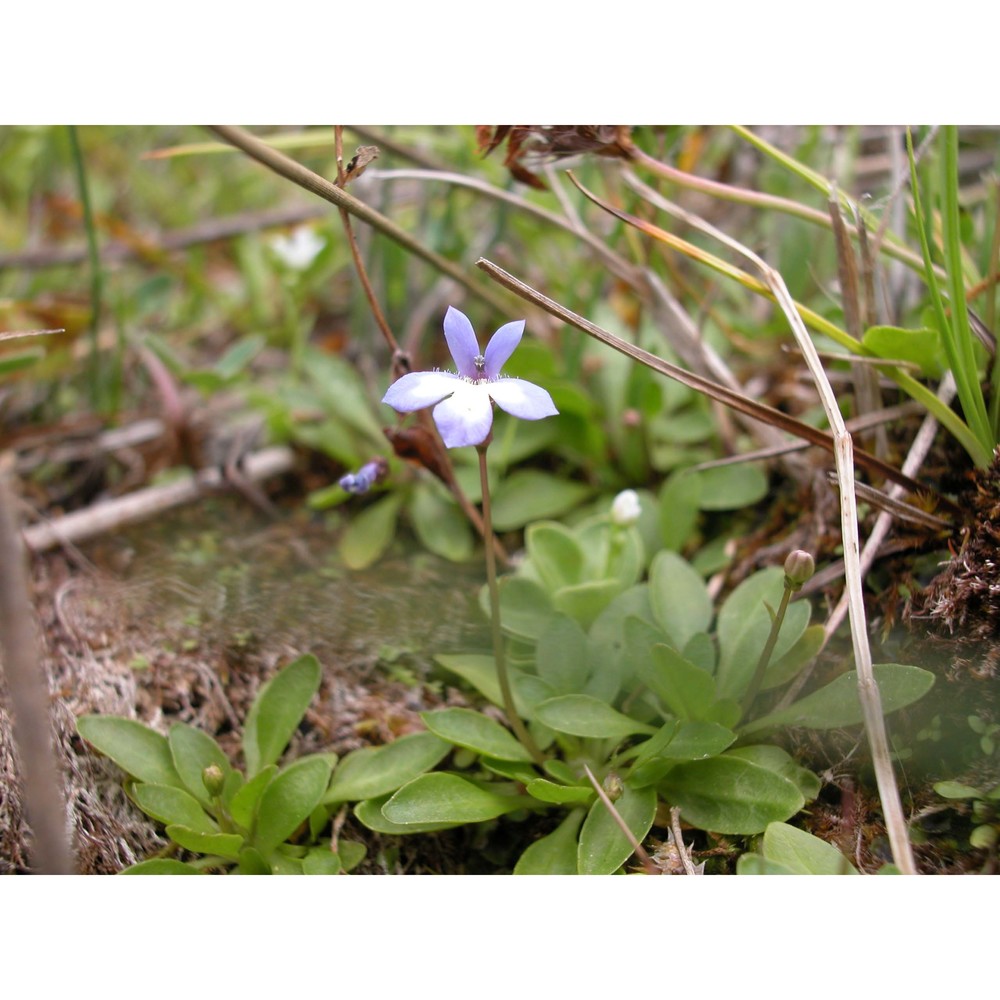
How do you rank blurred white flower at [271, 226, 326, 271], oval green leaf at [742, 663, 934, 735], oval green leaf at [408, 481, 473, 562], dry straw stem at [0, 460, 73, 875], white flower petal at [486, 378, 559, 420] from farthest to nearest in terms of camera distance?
blurred white flower at [271, 226, 326, 271]
oval green leaf at [408, 481, 473, 562]
oval green leaf at [742, 663, 934, 735]
white flower petal at [486, 378, 559, 420]
dry straw stem at [0, 460, 73, 875]

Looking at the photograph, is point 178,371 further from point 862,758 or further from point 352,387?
point 862,758

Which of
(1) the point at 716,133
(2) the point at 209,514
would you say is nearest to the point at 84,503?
(2) the point at 209,514

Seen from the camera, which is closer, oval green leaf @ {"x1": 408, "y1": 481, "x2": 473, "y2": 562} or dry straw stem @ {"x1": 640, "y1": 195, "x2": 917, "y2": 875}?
dry straw stem @ {"x1": 640, "y1": 195, "x2": 917, "y2": 875}

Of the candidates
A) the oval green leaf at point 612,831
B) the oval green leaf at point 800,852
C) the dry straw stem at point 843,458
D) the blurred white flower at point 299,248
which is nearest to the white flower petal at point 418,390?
the dry straw stem at point 843,458

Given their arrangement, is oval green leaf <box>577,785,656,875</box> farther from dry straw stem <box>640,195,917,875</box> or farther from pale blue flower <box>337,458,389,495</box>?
pale blue flower <box>337,458,389,495</box>

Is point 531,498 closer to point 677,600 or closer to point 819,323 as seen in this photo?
point 677,600

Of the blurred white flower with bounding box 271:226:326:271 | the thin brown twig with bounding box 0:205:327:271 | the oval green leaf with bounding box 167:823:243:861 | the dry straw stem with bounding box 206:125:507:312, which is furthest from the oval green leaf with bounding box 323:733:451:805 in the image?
the thin brown twig with bounding box 0:205:327:271
